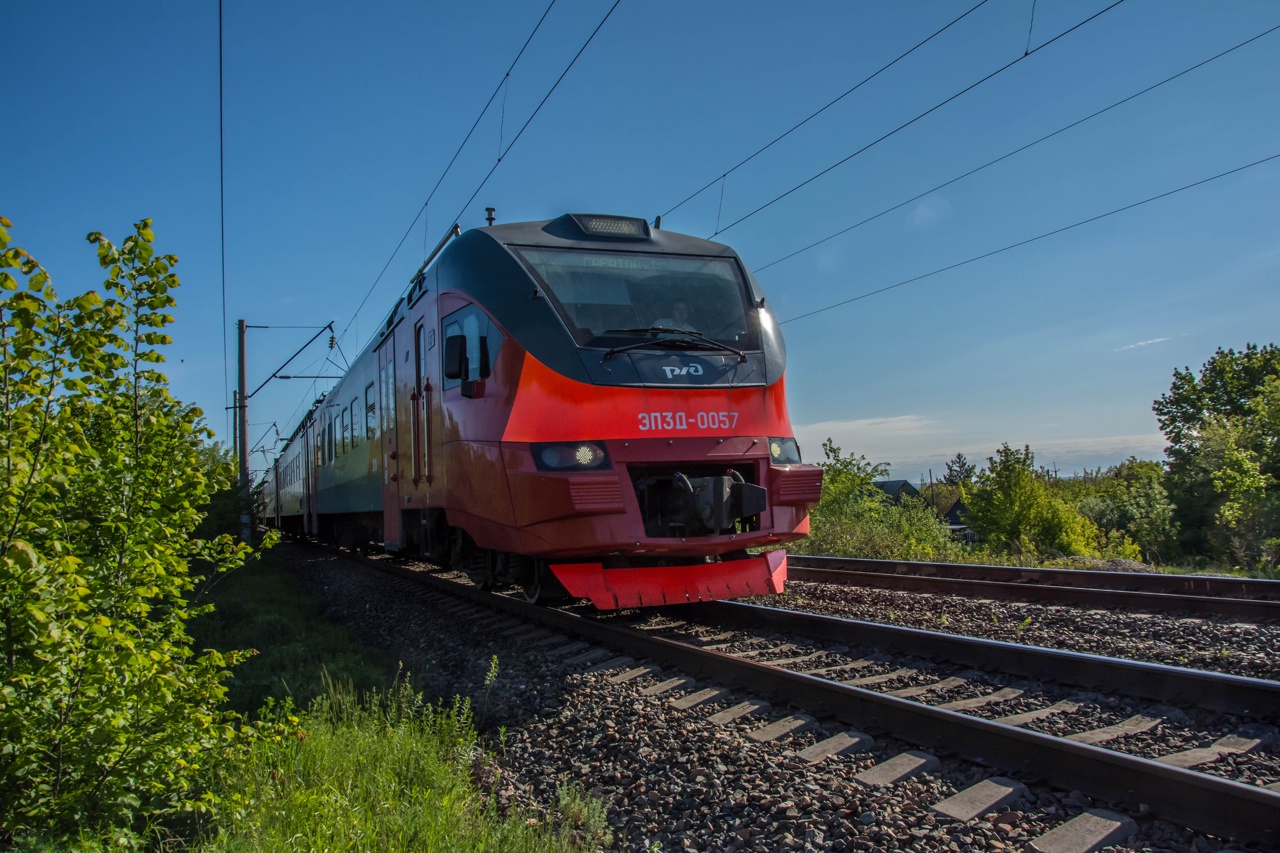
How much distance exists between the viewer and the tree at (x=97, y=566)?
2.58m

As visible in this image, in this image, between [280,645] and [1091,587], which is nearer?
[280,645]

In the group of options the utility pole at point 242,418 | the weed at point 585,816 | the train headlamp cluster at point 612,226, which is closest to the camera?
the weed at point 585,816

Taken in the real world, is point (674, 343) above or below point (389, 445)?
above

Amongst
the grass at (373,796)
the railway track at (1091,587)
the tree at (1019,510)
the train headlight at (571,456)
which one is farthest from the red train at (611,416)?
the tree at (1019,510)

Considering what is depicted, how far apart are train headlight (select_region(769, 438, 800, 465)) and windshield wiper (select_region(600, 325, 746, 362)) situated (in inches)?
30.3

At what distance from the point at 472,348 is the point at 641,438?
188 centimetres

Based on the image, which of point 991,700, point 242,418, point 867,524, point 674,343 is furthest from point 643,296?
point 242,418

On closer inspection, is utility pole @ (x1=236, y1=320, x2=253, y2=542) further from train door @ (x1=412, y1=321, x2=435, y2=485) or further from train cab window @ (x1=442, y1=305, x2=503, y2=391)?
train cab window @ (x1=442, y1=305, x2=503, y2=391)

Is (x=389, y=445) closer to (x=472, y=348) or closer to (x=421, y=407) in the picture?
(x=421, y=407)

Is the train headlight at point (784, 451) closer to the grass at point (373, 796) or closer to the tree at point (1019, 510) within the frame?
the grass at point (373, 796)

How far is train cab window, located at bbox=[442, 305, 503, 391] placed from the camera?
22.8ft

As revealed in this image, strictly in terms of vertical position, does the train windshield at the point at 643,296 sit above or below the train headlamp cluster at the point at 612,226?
below

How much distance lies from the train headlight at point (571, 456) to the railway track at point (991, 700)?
132 cm

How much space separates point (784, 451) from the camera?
7.10 meters
